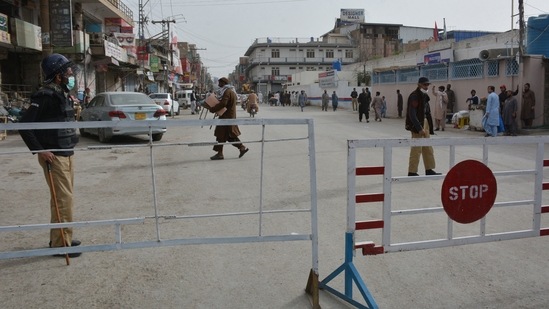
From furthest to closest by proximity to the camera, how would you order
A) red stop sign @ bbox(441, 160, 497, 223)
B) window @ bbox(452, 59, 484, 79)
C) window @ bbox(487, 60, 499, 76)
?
window @ bbox(452, 59, 484, 79)
window @ bbox(487, 60, 499, 76)
red stop sign @ bbox(441, 160, 497, 223)

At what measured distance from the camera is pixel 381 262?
454 cm

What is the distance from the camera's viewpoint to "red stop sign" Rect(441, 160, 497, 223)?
13.2ft

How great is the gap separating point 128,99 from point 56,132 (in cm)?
1028

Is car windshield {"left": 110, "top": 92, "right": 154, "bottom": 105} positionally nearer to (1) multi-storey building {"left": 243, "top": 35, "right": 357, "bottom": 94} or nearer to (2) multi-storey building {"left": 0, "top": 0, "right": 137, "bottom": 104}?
(2) multi-storey building {"left": 0, "top": 0, "right": 137, "bottom": 104}

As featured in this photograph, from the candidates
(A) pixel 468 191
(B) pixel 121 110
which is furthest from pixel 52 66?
(B) pixel 121 110

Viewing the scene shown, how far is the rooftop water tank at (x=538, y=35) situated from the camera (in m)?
17.0

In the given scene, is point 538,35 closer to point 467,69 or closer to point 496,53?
point 496,53

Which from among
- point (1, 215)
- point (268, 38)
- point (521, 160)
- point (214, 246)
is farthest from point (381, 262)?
point (268, 38)

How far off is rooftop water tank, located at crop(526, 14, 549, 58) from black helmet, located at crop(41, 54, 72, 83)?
1726 centimetres

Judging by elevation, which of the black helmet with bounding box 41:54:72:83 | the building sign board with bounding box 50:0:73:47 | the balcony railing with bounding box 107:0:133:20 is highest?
the balcony railing with bounding box 107:0:133:20

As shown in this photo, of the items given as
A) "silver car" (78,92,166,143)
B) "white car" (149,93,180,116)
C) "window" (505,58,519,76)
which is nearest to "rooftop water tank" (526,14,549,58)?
"window" (505,58,519,76)

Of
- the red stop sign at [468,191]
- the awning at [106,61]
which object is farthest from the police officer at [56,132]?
the awning at [106,61]

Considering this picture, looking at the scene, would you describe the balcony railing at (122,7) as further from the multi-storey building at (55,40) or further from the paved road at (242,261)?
the paved road at (242,261)

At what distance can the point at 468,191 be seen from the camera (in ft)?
13.4
